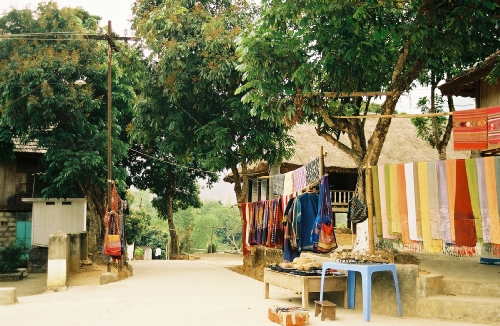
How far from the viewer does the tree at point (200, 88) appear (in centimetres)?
1546

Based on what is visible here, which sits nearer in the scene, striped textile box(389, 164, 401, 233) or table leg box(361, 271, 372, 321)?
table leg box(361, 271, 372, 321)

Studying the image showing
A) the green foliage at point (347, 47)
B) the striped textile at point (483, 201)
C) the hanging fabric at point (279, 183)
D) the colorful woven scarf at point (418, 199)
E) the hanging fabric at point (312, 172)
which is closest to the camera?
the striped textile at point (483, 201)

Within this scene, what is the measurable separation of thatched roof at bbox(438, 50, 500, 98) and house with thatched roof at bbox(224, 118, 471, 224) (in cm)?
699

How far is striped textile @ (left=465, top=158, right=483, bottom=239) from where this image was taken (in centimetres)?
721

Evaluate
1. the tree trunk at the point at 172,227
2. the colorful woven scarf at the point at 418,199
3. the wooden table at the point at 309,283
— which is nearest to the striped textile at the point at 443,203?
the colorful woven scarf at the point at 418,199

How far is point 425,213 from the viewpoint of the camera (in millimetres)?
7781

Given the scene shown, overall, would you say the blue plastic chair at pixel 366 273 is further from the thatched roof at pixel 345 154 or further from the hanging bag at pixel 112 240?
the thatched roof at pixel 345 154

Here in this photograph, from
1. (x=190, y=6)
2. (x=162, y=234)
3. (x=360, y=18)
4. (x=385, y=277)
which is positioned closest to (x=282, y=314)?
(x=385, y=277)

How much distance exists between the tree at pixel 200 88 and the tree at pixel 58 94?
1354 mm

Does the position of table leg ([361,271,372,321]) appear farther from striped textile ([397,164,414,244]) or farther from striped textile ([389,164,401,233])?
striped textile ([389,164,401,233])

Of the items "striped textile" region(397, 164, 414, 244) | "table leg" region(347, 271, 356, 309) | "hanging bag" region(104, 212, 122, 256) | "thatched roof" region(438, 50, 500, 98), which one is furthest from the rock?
"thatched roof" region(438, 50, 500, 98)

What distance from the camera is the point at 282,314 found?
7.13 metres

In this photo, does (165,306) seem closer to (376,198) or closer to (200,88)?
(376,198)

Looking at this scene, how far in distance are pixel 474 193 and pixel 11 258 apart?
1609 cm
